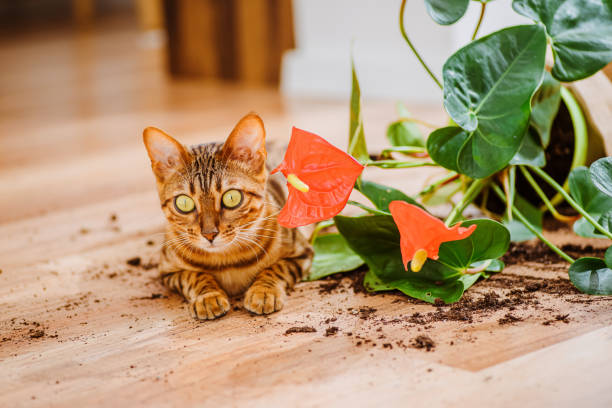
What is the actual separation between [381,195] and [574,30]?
15.8 inches

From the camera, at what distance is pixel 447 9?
1.03 meters

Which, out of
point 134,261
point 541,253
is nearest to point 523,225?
point 541,253

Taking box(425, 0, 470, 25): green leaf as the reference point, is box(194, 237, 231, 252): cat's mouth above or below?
below

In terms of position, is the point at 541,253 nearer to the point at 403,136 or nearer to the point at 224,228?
the point at 403,136

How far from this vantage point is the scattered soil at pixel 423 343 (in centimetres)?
98

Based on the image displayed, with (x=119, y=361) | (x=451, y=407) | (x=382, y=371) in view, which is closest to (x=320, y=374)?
(x=382, y=371)

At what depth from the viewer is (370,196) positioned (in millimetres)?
1188

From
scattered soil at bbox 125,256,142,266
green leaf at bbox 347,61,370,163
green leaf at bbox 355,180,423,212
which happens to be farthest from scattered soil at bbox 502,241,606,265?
scattered soil at bbox 125,256,142,266

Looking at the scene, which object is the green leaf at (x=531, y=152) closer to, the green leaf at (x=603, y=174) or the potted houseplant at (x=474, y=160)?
the potted houseplant at (x=474, y=160)

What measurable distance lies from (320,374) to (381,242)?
0.31 m

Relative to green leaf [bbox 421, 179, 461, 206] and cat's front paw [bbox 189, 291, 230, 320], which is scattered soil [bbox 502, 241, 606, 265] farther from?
cat's front paw [bbox 189, 291, 230, 320]

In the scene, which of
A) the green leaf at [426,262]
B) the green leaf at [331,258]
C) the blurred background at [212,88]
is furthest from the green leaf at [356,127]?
the blurred background at [212,88]

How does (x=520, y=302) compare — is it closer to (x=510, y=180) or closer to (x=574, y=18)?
(x=510, y=180)

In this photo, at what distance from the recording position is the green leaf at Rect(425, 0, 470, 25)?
1.02 m
